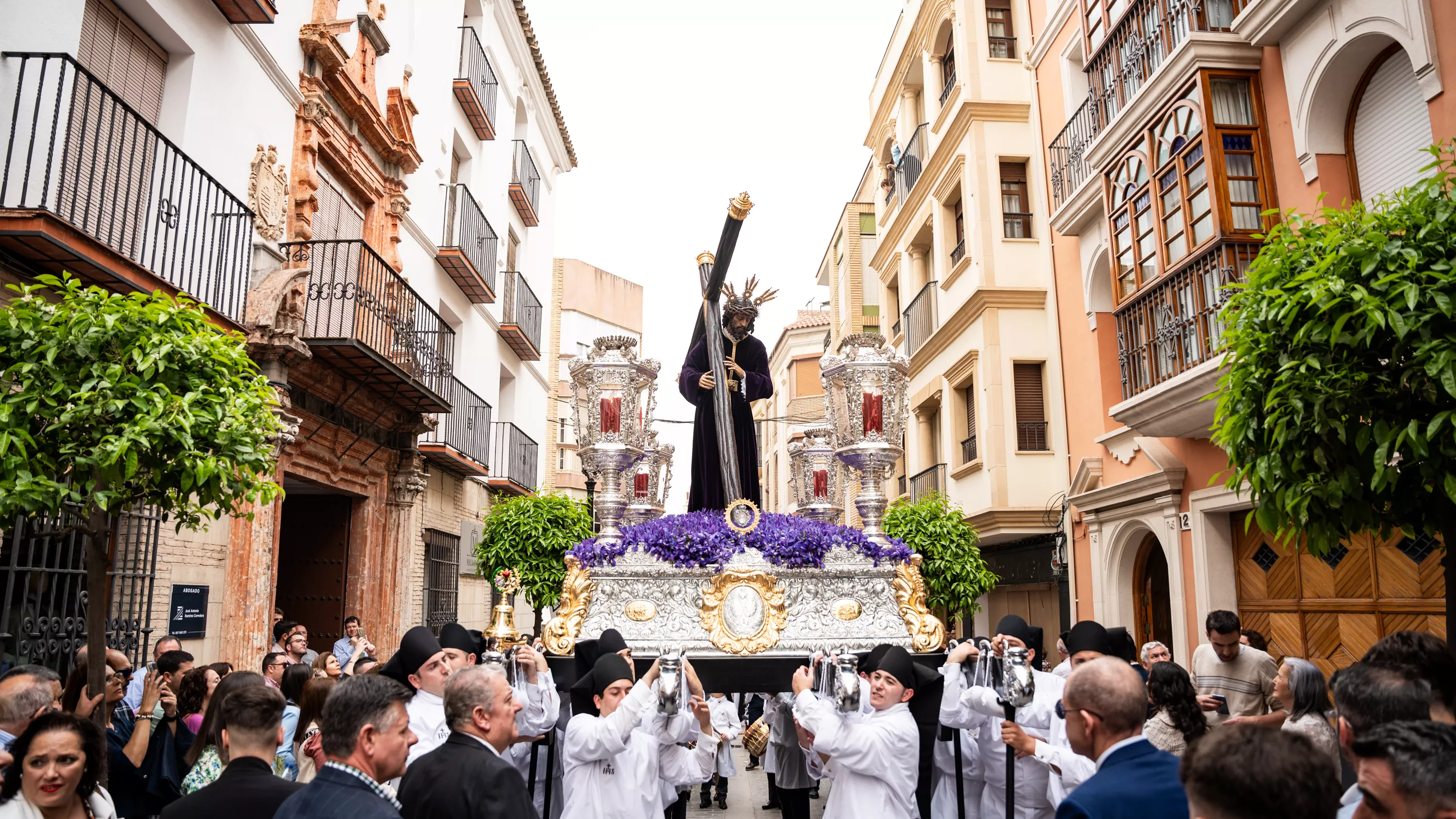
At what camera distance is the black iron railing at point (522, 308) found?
1888 centimetres

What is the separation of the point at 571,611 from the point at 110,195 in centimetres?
478

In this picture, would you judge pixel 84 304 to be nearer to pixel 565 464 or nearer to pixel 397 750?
pixel 397 750

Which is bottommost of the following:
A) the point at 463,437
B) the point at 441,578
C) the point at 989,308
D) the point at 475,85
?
the point at 441,578

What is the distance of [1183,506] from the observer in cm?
1093

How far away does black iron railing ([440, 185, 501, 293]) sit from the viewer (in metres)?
15.7

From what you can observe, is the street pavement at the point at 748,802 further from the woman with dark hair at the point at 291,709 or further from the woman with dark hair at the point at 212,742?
the woman with dark hair at the point at 212,742

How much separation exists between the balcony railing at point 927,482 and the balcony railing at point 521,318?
8134 mm

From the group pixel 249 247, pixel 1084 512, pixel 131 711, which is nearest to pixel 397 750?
pixel 131 711

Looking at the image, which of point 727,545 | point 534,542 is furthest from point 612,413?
point 534,542

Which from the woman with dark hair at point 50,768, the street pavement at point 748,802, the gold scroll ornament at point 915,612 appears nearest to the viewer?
the woman with dark hair at point 50,768

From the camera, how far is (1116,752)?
9.41 ft

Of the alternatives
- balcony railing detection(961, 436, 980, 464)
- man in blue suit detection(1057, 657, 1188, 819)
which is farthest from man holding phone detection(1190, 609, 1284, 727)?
balcony railing detection(961, 436, 980, 464)

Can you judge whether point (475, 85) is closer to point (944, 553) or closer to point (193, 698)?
point (944, 553)

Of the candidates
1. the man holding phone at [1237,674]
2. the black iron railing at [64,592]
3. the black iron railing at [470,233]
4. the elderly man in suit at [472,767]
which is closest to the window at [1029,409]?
the black iron railing at [470,233]
